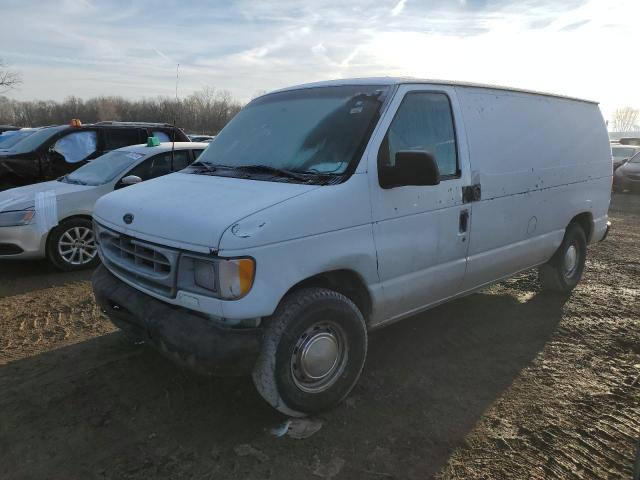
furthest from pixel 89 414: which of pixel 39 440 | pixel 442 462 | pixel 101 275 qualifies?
pixel 442 462

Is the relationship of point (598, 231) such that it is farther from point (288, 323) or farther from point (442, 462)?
point (288, 323)

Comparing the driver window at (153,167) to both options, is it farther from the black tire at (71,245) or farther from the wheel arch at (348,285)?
the wheel arch at (348,285)

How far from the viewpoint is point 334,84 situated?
12.1ft

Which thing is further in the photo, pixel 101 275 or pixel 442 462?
pixel 101 275

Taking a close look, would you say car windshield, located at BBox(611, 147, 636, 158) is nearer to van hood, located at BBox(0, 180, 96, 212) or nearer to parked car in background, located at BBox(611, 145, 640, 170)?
parked car in background, located at BBox(611, 145, 640, 170)

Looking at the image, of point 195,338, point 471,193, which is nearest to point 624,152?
point 471,193

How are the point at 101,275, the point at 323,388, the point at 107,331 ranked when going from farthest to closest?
1. the point at 107,331
2. the point at 101,275
3. the point at 323,388

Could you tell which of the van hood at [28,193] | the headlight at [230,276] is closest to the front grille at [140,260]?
the headlight at [230,276]

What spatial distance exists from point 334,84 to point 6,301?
4074mm

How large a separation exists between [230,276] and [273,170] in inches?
38.8

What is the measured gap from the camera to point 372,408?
10.4 feet

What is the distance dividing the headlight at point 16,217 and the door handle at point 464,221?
494 cm

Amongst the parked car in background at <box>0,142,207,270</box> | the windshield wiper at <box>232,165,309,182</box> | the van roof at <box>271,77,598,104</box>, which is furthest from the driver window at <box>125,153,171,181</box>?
the windshield wiper at <box>232,165,309,182</box>

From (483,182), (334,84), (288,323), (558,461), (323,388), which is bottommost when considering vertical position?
(558,461)
